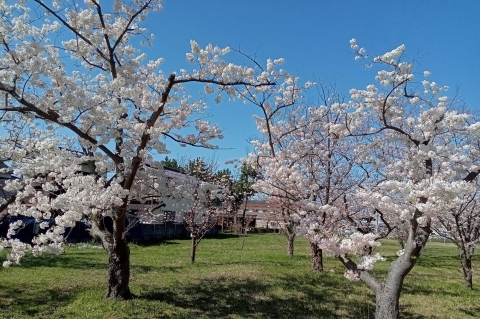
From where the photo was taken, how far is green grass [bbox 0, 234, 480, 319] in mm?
6609

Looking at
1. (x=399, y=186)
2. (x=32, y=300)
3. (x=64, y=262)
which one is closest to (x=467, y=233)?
(x=399, y=186)

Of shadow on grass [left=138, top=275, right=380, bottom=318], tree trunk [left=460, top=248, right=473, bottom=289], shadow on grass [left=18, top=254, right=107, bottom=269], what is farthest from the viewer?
shadow on grass [left=18, top=254, right=107, bottom=269]

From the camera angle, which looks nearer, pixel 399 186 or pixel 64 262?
pixel 399 186

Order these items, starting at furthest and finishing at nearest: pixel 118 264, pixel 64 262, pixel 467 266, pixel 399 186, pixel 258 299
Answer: pixel 64 262
pixel 467 266
pixel 258 299
pixel 118 264
pixel 399 186

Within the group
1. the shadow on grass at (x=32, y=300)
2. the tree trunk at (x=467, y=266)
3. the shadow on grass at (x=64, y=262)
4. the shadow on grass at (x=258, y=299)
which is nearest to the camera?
the shadow on grass at (x=32, y=300)

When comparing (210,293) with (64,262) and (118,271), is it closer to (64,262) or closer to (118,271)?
(118,271)

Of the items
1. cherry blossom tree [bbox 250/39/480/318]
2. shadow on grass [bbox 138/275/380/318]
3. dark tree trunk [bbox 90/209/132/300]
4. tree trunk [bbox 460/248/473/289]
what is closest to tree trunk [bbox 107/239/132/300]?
dark tree trunk [bbox 90/209/132/300]

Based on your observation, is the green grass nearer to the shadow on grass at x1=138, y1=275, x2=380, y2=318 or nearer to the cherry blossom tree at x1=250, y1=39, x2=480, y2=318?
the shadow on grass at x1=138, y1=275, x2=380, y2=318

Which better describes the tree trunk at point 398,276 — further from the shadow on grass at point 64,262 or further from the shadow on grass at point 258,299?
the shadow on grass at point 64,262

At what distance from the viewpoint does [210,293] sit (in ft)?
26.5

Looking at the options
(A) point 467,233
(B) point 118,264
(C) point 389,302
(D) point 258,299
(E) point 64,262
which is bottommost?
(D) point 258,299

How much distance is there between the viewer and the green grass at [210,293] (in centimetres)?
661

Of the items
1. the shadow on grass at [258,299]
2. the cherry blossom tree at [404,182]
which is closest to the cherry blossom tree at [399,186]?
the cherry blossom tree at [404,182]

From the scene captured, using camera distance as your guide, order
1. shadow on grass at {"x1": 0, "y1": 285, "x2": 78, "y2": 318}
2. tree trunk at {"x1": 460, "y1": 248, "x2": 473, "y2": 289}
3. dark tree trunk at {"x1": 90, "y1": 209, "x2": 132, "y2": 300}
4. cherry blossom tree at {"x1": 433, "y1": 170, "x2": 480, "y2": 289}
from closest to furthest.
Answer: shadow on grass at {"x1": 0, "y1": 285, "x2": 78, "y2": 318}, dark tree trunk at {"x1": 90, "y1": 209, "x2": 132, "y2": 300}, cherry blossom tree at {"x1": 433, "y1": 170, "x2": 480, "y2": 289}, tree trunk at {"x1": 460, "y1": 248, "x2": 473, "y2": 289}
